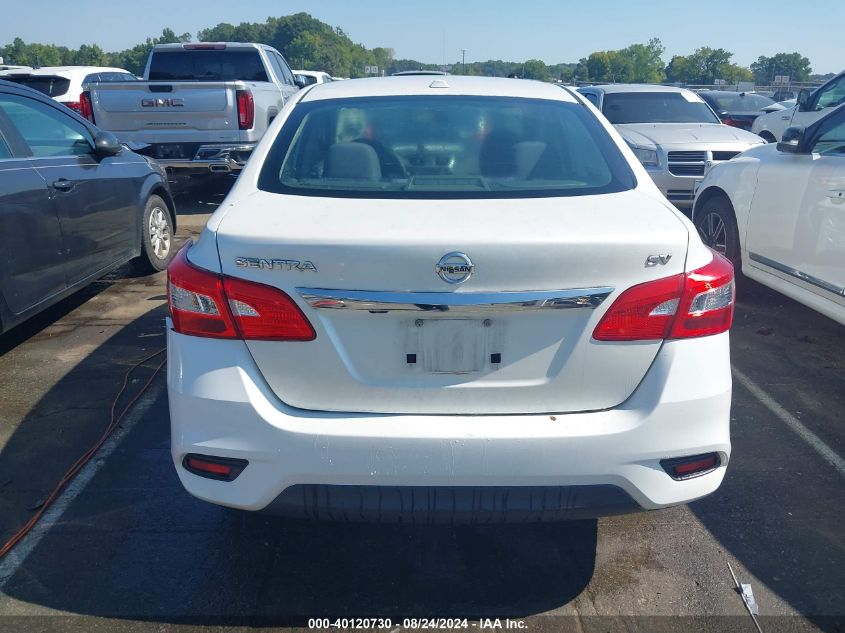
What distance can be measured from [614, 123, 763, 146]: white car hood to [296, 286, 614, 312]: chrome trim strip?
7.77 metres

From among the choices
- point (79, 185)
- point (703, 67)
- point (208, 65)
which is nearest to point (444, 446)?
point (79, 185)

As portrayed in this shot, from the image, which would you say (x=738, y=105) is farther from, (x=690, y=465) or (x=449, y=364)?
(x=449, y=364)

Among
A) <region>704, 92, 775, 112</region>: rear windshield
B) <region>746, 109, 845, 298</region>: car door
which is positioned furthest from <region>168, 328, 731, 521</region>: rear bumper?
<region>704, 92, 775, 112</region>: rear windshield

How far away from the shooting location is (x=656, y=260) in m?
2.31

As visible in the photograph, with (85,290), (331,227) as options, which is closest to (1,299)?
(85,290)

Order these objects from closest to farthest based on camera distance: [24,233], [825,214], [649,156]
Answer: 1. [24,233]
2. [825,214]
3. [649,156]

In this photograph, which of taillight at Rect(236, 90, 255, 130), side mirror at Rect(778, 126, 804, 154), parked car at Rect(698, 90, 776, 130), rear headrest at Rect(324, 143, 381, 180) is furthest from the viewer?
parked car at Rect(698, 90, 776, 130)

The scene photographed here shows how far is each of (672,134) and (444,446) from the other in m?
8.53

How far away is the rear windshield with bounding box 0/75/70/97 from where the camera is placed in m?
12.1

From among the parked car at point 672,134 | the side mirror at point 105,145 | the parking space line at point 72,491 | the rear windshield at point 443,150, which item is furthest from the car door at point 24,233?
the parked car at point 672,134

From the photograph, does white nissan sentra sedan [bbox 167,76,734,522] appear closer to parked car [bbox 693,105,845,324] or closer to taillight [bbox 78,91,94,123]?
parked car [bbox 693,105,845,324]

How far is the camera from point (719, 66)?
8188 cm

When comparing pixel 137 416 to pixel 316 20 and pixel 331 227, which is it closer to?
pixel 331 227

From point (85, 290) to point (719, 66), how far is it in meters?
87.4
